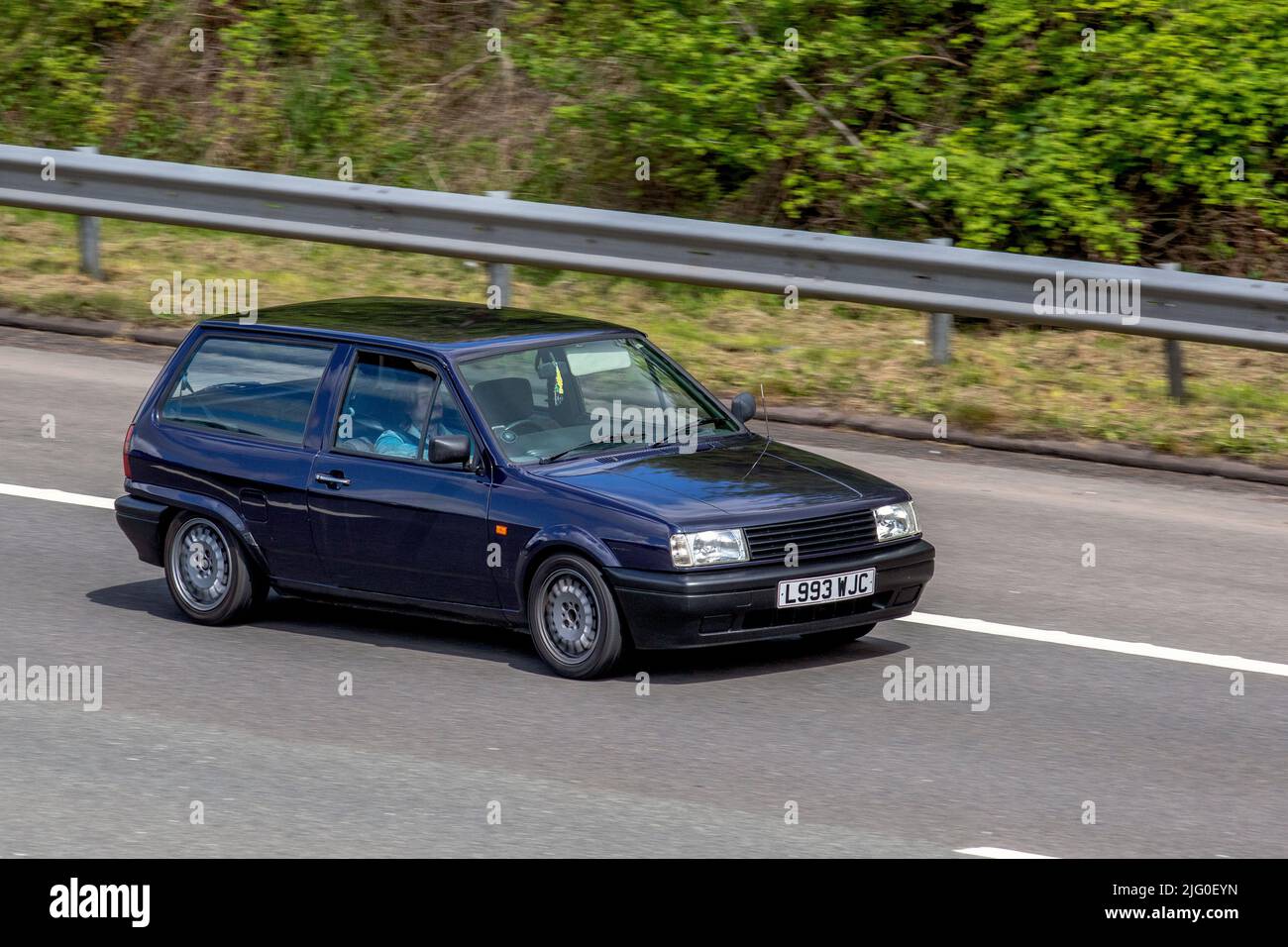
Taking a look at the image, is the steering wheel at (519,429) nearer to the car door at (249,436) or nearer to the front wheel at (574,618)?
the front wheel at (574,618)

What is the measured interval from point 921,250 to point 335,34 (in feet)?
30.4

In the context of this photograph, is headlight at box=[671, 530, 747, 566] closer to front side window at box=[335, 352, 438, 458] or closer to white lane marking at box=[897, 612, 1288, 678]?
front side window at box=[335, 352, 438, 458]

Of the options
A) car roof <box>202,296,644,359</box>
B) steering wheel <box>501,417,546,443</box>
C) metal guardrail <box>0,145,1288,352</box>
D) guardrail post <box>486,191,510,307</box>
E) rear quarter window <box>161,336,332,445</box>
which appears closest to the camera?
steering wheel <box>501,417,546,443</box>

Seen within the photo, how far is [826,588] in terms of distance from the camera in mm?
8273

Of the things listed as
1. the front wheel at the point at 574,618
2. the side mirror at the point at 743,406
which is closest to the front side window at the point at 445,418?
the front wheel at the point at 574,618

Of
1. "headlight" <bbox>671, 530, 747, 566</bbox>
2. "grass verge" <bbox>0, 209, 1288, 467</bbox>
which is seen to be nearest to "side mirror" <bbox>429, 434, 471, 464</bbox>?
"headlight" <bbox>671, 530, 747, 566</bbox>

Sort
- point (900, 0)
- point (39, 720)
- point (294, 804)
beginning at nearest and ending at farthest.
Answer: point (294, 804)
point (39, 720)
point (900, 0)

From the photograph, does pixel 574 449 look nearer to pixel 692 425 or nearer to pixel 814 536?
pixel 692 425

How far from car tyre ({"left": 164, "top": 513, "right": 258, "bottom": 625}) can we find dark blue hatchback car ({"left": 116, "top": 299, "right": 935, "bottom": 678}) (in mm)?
10

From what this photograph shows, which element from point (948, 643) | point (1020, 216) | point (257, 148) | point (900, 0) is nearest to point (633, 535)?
point (948, 643)

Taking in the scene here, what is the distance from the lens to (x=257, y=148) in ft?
66.3

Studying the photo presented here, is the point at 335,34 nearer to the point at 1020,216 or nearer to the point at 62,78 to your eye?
the point at 62,78

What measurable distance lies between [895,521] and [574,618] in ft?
4.91

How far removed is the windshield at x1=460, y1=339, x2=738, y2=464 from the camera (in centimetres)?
877
